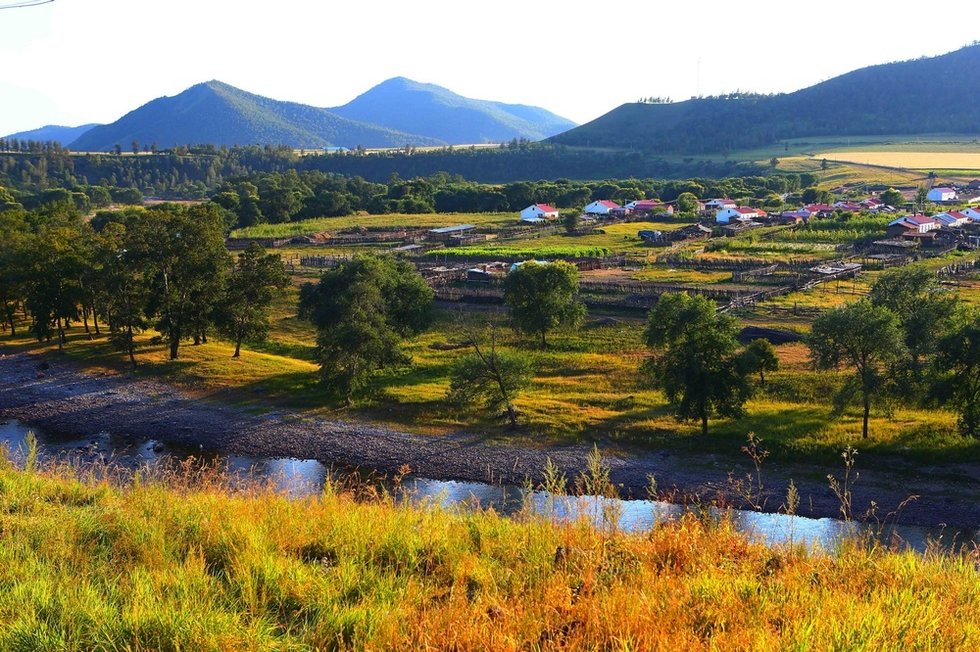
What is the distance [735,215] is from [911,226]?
826 inches

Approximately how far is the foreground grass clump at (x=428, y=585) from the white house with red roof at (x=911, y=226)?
73278 mm

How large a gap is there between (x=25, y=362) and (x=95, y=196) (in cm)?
9735

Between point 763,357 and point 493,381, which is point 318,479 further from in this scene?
point 763,357

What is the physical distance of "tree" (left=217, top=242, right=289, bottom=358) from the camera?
116ft

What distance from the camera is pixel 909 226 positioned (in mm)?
71000

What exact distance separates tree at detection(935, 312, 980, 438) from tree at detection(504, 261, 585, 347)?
18441mm

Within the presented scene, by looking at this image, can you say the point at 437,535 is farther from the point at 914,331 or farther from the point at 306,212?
the point at 306,212

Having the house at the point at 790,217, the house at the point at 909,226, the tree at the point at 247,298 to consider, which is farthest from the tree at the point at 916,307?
the house at the point at 790,217

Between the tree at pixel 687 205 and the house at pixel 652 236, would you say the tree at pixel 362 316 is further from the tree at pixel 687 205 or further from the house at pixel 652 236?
the tree at pixel 687 205

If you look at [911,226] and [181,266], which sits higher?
[911,226]

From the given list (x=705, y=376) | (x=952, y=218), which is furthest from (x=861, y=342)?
(x=952, y=218)

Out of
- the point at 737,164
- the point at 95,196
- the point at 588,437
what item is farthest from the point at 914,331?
the point at 737,164

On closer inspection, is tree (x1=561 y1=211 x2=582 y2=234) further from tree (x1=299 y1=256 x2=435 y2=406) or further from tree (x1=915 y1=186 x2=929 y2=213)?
tree (x1=299 y1=256 x2=435 y2=406)

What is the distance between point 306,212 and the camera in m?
107
